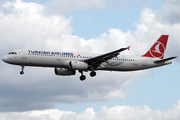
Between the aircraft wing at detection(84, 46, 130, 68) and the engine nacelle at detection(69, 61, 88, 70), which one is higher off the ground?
the aircraft wing at detection(84, 46, 130, 68)

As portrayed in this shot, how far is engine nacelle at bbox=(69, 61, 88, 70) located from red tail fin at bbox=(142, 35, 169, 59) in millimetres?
14619

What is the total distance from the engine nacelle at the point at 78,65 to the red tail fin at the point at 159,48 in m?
14.6

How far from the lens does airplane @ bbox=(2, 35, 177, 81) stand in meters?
64.1

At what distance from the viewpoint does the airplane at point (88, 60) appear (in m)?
64.1

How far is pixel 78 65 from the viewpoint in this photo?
216 ft

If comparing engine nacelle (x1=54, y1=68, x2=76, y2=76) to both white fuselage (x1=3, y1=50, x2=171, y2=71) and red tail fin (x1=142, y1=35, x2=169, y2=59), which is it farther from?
red tail fin (x1=142, y1=35, x2=169, y2=59)

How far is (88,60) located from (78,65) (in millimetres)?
2203

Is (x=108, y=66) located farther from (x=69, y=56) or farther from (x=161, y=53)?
(x=161, y=53)

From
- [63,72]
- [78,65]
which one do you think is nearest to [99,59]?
[78,65]

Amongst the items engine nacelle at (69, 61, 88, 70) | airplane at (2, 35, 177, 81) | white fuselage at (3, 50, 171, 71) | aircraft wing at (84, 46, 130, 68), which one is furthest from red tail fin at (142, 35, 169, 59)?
engine nacelle at (69, 61, 88, 70)

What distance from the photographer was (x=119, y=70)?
7075cm

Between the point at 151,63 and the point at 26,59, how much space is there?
25.9 meters

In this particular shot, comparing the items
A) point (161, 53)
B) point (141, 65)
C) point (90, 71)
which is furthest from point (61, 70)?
point (161, 53)

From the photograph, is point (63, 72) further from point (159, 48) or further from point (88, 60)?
point (159, 48)
